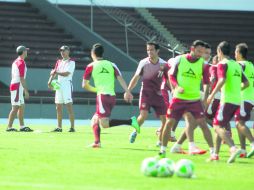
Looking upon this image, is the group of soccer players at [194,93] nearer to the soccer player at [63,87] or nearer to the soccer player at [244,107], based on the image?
the soccer player at [244,107]

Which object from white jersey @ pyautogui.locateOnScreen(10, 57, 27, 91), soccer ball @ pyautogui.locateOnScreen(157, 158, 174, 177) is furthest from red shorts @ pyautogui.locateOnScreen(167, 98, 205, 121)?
white jersey @ pyautogui.locateOnScreen(10, 57, 27, 91)

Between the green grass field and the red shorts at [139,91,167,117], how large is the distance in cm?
77

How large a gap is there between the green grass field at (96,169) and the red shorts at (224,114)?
615 mm

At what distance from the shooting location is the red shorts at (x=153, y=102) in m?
17.5

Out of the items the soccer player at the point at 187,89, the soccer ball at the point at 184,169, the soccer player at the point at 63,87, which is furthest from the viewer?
the soccer player at the point at 63,87

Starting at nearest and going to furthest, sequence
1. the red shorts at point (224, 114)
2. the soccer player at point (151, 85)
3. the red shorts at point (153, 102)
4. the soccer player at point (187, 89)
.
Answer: the red shorts at point (224, 114), the soccer player at point (187, 89), the soccer player at point (151, 85), the red shorts at point (153, 102)

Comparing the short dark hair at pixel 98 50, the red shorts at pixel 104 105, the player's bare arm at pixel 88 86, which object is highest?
the short dark hair at pixel 98 50

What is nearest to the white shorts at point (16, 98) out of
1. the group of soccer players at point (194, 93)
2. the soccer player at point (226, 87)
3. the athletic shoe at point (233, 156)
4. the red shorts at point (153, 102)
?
the group of soccer players at point (194, 93)

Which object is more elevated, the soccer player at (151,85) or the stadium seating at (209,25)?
the stadium seating at (209,25)

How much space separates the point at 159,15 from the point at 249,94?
2871 centimetres

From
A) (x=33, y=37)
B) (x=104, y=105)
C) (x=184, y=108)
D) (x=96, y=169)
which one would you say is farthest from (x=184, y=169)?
(x=33, y=37)

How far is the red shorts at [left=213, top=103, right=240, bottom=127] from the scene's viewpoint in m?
13.6

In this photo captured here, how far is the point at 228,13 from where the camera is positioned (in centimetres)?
4500

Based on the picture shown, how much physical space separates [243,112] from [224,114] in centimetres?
161
